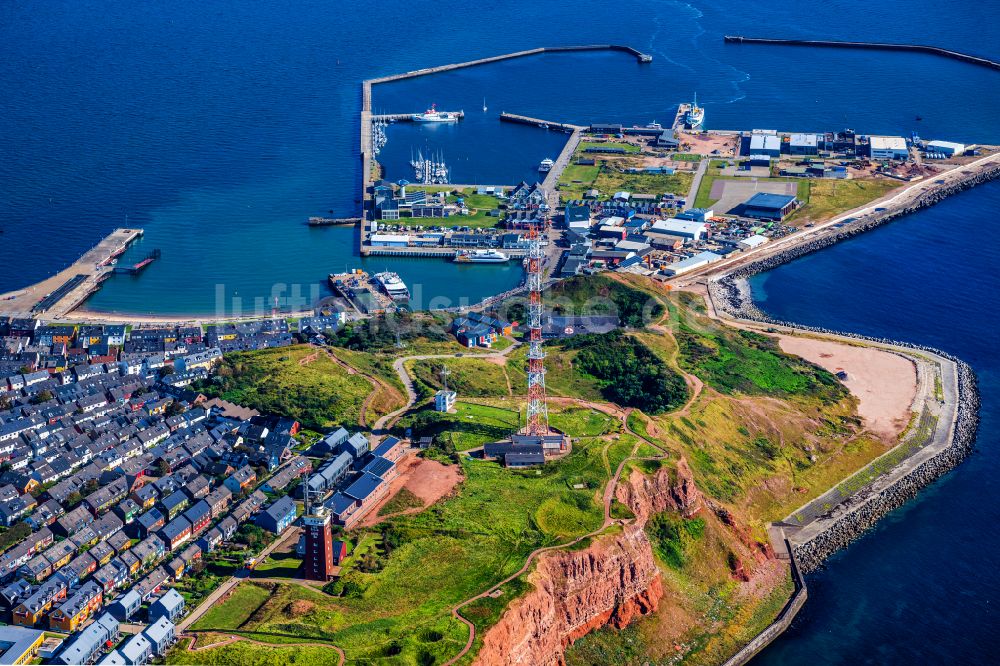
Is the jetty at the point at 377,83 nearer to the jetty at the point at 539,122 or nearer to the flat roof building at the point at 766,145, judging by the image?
the jetty at the point at 539,122

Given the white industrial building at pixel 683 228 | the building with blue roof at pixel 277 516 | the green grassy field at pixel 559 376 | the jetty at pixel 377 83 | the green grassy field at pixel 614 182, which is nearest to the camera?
the building with blue roof at pixel 277 516

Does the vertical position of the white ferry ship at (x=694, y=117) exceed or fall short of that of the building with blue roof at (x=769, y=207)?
it exceeds it

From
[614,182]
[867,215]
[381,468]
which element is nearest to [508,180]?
[614,182]

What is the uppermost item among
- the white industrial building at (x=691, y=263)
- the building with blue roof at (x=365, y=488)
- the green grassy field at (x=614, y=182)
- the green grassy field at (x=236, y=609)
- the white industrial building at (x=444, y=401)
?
the green grassy field at (x=614, y=182)

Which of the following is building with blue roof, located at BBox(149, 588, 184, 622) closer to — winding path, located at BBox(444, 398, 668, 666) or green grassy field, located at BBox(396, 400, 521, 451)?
winding path, located at BBox(444, 398, 668, 666)

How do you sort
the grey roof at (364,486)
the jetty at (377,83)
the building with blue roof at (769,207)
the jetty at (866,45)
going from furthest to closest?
1. the jetty at (866,45)
2. the jetty at (377,83)
3. the building with blue roof at (769,207)
4. the grey roof at (364,486)

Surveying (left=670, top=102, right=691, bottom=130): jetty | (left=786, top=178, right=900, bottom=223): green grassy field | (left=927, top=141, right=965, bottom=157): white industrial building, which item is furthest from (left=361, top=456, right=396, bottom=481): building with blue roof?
(left=927, top=141, right=965, bottom=157): white industrial building

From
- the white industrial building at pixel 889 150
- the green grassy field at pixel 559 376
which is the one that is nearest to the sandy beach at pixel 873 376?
the green grassy field at pixel 559 376
